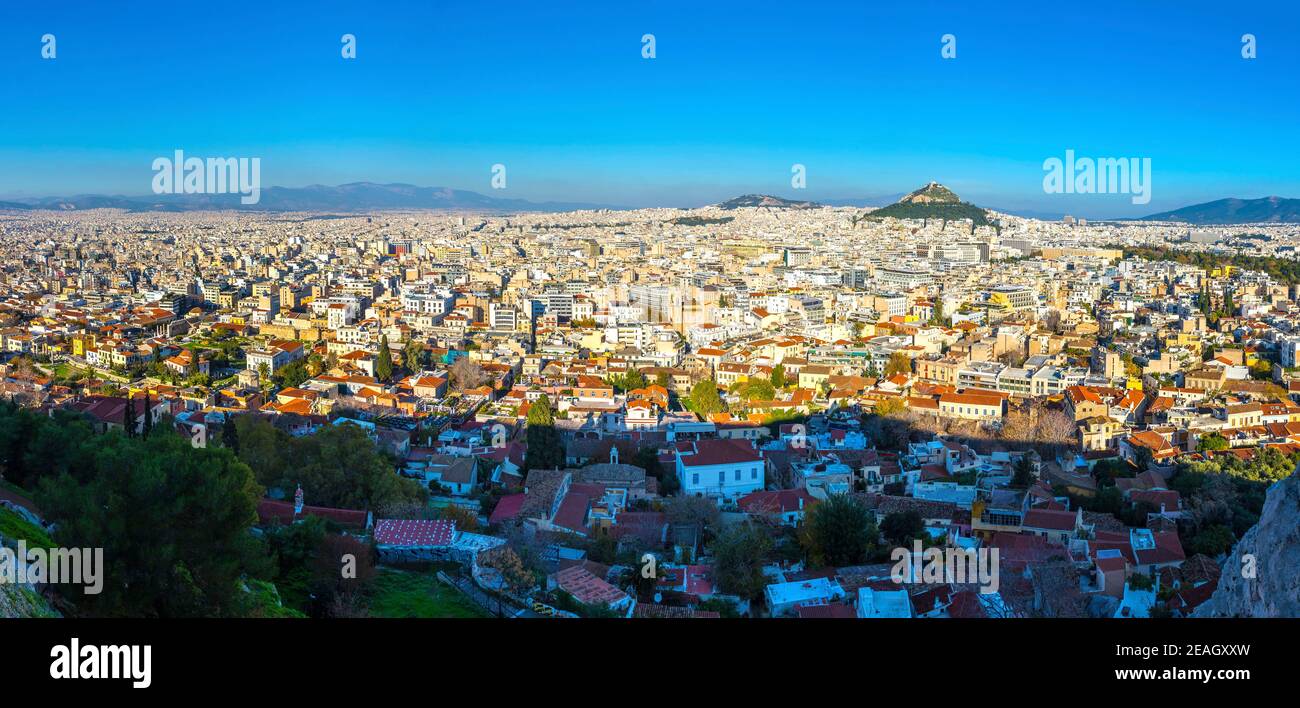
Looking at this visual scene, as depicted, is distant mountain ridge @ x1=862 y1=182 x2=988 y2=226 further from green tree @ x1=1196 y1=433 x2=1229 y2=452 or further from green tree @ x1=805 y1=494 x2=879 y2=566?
green tree @ x1=805 y1=494 x2=879 y2=566

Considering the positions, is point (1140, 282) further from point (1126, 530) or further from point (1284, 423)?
point (1126, 530)

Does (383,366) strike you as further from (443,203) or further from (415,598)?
(443,203)

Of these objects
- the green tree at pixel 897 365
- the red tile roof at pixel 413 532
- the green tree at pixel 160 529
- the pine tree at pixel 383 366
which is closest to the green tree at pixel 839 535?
the red tile roof at pixel 413 532

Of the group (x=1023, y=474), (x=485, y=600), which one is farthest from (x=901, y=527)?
(x=485, y=600)

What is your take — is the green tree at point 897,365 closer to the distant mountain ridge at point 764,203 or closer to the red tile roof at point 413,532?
the red tile roof at point 413,532

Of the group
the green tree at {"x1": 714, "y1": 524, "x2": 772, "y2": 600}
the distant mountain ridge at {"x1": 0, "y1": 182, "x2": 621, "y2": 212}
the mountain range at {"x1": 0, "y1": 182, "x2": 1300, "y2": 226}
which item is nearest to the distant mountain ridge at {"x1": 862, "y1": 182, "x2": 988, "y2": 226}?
the mountain range at {"x1": 0, "y1": 182, "x2": 1300, "y2": 226}
